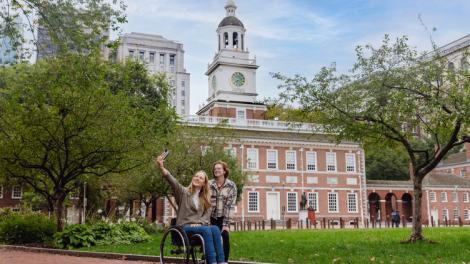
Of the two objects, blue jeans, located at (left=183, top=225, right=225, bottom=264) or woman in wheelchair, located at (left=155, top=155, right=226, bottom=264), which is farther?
woman in wheelchair, located at (left=155, top=155, right=226, bottom=264)

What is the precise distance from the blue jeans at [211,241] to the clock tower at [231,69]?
4349 cm

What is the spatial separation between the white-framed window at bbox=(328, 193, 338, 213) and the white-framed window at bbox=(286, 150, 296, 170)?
4564 millimetres

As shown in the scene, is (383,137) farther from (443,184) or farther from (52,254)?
(443,184)

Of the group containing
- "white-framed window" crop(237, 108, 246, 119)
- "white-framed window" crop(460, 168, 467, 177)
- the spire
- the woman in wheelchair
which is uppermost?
the spire

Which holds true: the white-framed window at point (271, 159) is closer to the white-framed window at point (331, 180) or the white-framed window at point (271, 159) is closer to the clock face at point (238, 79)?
the white-framed window at point (331, 180)

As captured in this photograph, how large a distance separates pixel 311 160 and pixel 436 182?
57.0ft

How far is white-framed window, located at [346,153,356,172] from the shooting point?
4884 cm

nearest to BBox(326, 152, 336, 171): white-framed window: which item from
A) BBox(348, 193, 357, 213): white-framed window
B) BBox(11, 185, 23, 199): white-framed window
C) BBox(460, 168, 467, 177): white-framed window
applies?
BBox(348, 193, 357, 213): white-framed window

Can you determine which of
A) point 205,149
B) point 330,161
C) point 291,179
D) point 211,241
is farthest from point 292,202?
point 211,241

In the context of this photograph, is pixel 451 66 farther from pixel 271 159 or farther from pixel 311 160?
pixel 311 160

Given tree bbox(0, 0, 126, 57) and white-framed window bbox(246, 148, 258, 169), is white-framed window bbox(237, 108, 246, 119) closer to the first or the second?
white-framed window bbox(246, 148, 258, 169)

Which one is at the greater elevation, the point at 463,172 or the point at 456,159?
the point at 456,159

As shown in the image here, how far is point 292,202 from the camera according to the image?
4609 cm

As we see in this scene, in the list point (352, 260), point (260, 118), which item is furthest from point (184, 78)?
point (352, 260)
